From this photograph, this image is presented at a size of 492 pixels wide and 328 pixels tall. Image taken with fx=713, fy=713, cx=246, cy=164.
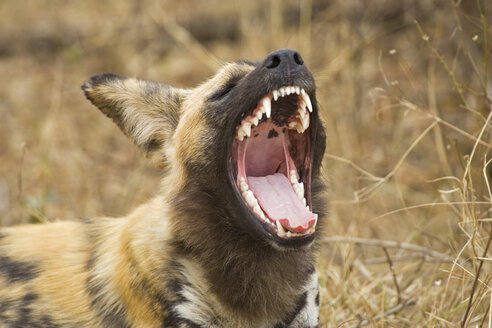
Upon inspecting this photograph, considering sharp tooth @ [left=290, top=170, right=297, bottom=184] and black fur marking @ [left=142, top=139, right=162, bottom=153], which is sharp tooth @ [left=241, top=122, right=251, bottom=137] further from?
black fur marking @ [left=142, top=139, right=162, bottom=153]

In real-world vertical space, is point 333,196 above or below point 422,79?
below

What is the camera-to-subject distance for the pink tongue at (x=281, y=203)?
8.55 feet

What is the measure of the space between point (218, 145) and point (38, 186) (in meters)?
3.05

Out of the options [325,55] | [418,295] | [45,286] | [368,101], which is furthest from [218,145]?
[325,55]

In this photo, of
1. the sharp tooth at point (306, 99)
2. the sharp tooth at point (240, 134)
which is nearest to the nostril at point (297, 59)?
the sharp tooth at point (306, 99)

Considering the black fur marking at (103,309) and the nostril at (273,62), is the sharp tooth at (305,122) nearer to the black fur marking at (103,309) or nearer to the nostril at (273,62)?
the nostril at (273,62)

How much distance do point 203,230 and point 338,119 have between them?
316cm

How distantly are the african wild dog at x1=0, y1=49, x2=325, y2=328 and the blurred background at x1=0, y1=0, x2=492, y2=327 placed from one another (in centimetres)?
41

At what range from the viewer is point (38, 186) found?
215 inches

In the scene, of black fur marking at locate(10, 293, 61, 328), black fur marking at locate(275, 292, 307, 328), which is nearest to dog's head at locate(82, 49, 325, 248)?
black fur marking at locate(275, 292, 307, 328)

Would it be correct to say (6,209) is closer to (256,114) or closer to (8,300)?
(8,300)

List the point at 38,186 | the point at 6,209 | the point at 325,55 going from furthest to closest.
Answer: the point at 325,55
the point at 38,186
the point at 6,209

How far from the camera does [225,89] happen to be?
2.90m

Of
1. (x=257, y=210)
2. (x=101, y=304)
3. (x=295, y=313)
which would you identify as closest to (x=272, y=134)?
(x=257, y=210)
